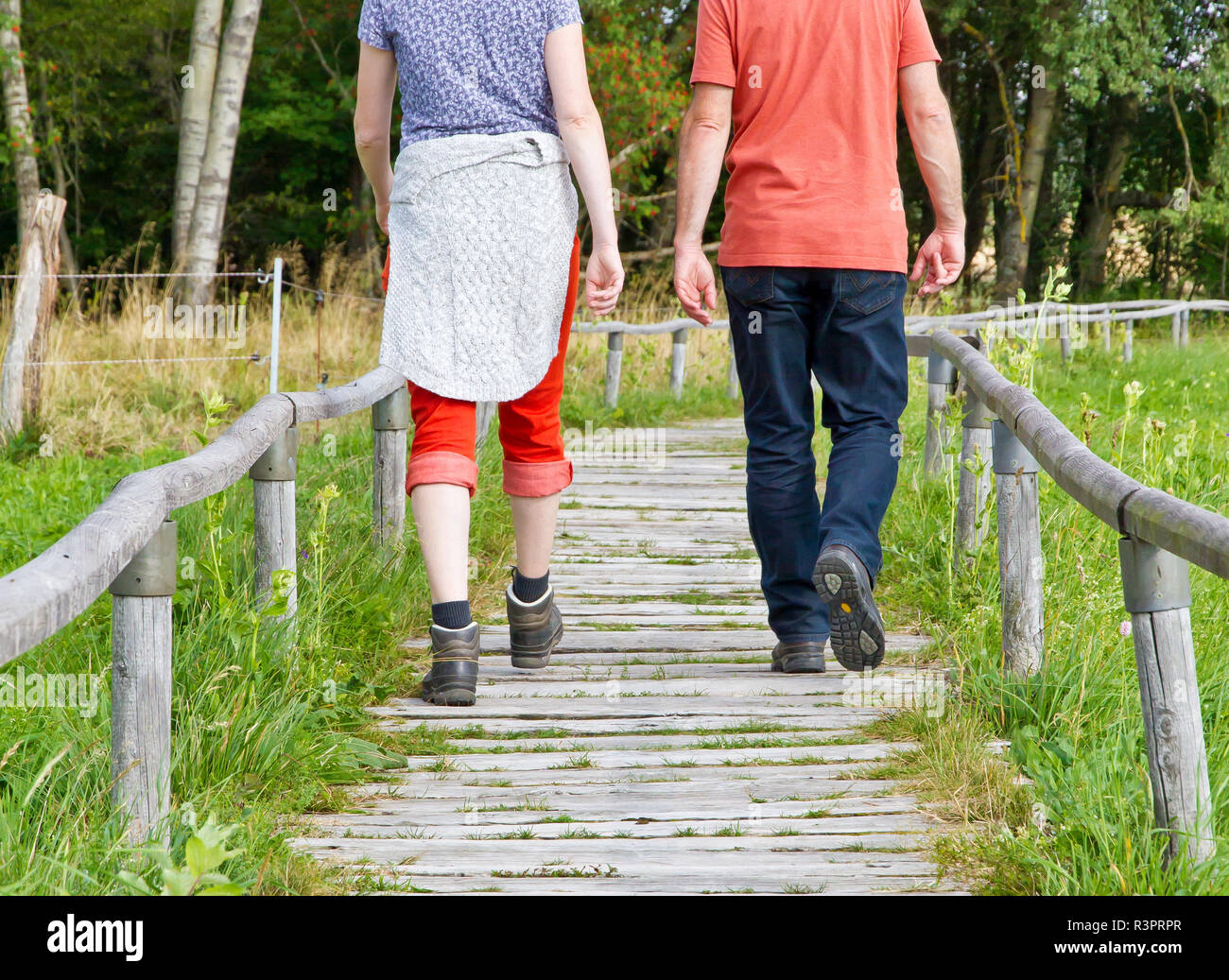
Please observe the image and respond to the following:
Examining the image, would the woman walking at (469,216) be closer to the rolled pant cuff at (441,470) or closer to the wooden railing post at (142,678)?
the rolled pant cuff at (441,470)

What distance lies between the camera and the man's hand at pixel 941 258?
12.2ft

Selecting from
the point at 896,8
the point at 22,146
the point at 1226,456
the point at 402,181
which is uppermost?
the point at 22,146

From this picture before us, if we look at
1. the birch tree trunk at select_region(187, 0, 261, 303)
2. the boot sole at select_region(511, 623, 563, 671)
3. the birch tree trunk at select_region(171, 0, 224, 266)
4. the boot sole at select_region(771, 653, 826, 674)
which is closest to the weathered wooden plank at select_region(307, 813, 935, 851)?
the boot sole at select_region(771, 653, 826, 674)

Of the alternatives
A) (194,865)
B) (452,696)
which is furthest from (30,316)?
(194,865)

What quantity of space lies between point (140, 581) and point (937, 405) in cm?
428

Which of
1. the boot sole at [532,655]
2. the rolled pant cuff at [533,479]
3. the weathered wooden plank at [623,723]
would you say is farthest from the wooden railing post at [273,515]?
the boot sole at [532,655]

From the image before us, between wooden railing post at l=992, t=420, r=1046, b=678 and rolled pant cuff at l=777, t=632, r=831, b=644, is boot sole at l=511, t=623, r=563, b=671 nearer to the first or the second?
rolled pant cuff at l=777, t=632, r=831, b=644

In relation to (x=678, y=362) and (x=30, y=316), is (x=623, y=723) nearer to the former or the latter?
(x=30, y=316)

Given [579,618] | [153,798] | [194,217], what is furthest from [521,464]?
[194,217]

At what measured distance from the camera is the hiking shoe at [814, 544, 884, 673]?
3.30 metres

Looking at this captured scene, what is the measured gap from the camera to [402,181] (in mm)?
3479

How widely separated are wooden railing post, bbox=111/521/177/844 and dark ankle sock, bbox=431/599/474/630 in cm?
116

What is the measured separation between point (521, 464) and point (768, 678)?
3.31 ft

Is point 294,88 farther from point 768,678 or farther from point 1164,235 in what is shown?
point 768,678
